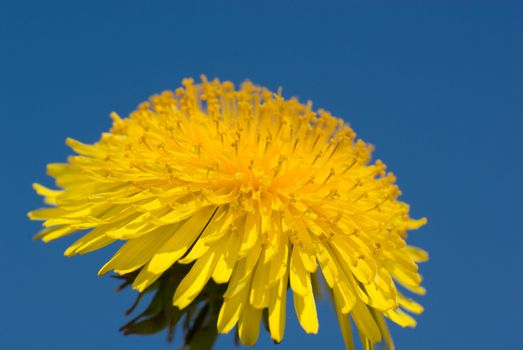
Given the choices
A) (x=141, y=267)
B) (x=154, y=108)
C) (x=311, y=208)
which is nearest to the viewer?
(x=141, y=267)

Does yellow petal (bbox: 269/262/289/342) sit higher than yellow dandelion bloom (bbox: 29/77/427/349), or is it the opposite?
yellow dandelion bloom (bbox: 29/77/427/349)

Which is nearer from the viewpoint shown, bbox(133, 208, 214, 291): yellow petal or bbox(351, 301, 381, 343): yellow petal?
bbox(133, 208, 214, 291): yellow petal

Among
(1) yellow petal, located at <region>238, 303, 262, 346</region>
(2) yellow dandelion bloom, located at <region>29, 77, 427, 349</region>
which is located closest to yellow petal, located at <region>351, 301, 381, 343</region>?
(2) yellow dandelion bloom, located at <region>29, 77, 427, 349</region>

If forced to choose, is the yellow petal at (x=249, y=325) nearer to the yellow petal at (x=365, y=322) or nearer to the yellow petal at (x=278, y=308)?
the yellow petal at (x=278, y=308)

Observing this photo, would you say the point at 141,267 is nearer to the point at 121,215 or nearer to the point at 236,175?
the point at 121,215

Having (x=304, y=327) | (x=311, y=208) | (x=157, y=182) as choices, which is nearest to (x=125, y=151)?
(x=157, y=182)

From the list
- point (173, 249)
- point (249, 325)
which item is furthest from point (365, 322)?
point (173, 249)

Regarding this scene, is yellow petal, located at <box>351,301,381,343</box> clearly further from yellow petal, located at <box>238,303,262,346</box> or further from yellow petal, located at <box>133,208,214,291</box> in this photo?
yellow petal, located at <box>133,208,214,291</box>

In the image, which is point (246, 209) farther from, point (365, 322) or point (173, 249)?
point (365, 322)
